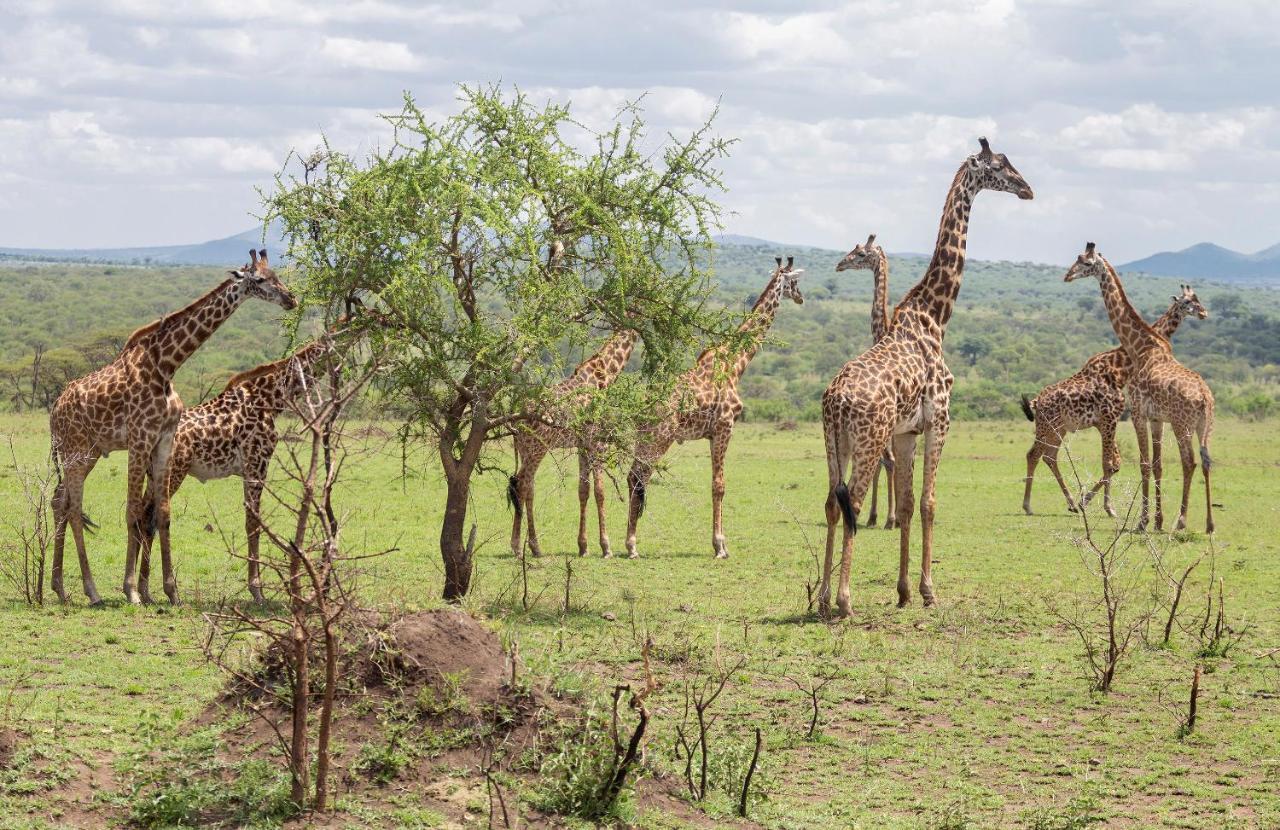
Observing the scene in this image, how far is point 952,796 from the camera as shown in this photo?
8.03 m

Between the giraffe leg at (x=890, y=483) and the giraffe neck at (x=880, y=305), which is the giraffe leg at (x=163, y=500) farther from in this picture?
the giraffe leg at (x=890, y=483)

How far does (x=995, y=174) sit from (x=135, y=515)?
8.73 meters

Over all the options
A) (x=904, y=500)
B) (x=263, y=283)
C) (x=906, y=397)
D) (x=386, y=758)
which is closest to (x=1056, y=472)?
(x=904, y=500)

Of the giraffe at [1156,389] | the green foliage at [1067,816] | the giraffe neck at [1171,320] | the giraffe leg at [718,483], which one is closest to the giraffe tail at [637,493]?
the giraffe leg at [718,483]

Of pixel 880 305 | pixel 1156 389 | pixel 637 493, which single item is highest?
pixel 880 305

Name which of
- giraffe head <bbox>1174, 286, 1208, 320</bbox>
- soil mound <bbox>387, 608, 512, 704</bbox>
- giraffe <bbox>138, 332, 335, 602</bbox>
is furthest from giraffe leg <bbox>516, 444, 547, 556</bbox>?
giraffe head <bbox>1174, 286, 1208, 320</bbox>

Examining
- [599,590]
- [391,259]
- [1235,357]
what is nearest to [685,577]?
[599,590]

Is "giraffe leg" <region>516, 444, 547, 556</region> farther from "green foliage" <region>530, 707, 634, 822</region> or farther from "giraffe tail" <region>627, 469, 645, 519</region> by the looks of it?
"green foliage" <region>530, 707, 634, 822</region>

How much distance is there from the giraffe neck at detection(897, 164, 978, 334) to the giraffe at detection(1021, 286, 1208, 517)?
21.3ft

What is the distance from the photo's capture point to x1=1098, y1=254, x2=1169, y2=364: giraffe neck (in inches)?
741

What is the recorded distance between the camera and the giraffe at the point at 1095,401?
1980cm

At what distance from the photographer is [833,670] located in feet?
34.7

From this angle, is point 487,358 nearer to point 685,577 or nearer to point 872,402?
point 872,402

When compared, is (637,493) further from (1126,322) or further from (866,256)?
(1126,322)
